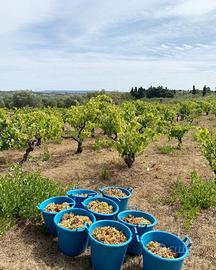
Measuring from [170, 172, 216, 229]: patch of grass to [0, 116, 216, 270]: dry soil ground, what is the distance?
148 millimetres

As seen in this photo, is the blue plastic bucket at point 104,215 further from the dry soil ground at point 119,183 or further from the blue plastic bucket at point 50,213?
the dry soil ground at point 119,183

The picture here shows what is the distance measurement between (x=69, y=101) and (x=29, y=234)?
142 ft

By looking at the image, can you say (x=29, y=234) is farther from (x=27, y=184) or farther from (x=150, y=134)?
(x=150, y=134)

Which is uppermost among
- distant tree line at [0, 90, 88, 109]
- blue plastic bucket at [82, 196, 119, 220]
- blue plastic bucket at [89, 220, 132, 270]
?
distant tree line at [0, 90, 88, 109]

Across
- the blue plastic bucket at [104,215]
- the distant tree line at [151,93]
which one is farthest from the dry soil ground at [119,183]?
the distant tree line at [151,93]

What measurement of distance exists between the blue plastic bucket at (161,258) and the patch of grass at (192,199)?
4.95 ft

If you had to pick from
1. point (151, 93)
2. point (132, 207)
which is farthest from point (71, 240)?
point (151, 93)

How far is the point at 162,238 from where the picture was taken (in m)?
4.32

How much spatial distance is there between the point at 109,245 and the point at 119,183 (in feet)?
13.1

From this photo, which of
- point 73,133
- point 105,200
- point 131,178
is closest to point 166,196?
point 131,178

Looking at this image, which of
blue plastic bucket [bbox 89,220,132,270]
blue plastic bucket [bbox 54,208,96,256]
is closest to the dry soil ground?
blue plastic bucket [bbox 54,208,96,256]

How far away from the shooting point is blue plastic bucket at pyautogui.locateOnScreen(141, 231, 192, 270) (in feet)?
12.3

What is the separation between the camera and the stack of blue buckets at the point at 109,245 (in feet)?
12.8

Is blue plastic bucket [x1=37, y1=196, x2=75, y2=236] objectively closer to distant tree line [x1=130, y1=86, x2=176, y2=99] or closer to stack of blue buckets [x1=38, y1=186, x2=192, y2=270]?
stack of blue buckets [x1=38, y1=186, x2=192, y2=270]
